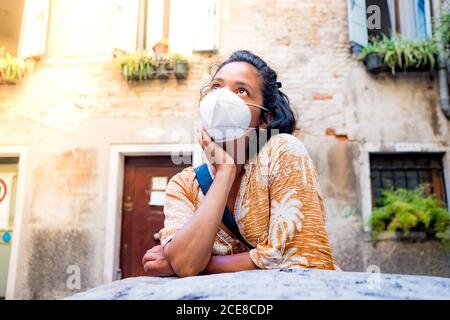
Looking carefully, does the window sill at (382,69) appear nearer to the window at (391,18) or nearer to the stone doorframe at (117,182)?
the window at (391,18)

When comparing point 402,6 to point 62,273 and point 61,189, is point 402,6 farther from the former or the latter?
point 62,273

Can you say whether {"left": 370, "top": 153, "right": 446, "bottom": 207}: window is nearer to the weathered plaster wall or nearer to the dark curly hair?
the weathered plaster wall

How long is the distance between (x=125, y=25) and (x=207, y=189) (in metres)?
4.00

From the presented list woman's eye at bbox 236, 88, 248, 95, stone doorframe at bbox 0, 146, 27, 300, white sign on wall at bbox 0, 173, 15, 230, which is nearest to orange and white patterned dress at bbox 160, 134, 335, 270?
woman's eye at bbox 236, 88, 248, 95

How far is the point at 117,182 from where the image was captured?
448 cm

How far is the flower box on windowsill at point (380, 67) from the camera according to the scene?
169 inches

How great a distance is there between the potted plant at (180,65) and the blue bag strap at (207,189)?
10.6ft

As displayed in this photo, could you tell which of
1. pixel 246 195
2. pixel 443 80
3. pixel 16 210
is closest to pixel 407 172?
pixel 443 80

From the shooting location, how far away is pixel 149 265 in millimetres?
1234

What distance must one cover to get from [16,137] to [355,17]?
13.9 ft

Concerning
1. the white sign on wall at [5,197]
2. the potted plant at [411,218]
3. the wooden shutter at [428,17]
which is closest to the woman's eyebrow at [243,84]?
the potted plant at [411,218]

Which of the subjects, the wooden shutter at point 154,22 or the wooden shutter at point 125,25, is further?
the wooden shutter at point 154,22

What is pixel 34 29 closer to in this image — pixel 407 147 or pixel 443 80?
pixel 407 147
